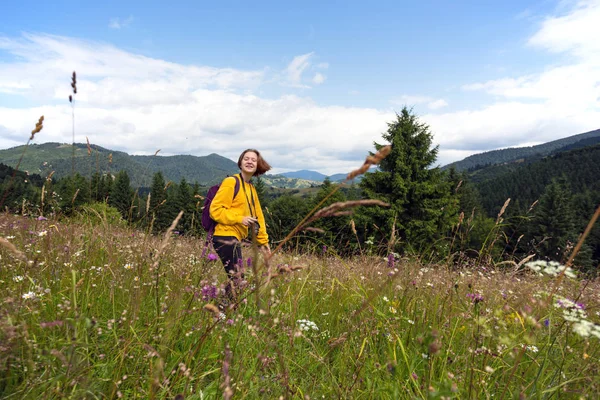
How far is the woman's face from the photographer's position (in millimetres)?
5195

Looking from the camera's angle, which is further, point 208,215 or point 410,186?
point 410,186

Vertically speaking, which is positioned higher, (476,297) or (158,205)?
(158,205)

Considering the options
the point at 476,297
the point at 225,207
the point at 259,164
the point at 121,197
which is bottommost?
the point at 121,197

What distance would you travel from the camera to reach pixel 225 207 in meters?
4.79

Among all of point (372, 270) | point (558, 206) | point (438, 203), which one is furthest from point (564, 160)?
point (372, 270)

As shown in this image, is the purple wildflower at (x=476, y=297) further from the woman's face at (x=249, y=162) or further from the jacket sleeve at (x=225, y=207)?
the woman's face at (x=249, y=162)

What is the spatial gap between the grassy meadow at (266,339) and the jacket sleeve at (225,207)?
954 mm

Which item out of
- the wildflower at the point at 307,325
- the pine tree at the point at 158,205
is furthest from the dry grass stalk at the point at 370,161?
the pine tree at the point at 158,205

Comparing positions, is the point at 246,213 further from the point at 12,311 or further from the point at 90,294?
the point at 12,311

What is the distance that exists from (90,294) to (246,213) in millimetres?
2511

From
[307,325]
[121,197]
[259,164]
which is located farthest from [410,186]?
[121,197]

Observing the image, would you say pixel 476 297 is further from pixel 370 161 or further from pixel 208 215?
pixel 208 215

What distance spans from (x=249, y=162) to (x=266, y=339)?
10.8 ft

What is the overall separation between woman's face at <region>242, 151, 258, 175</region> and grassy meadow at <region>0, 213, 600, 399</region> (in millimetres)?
1885
